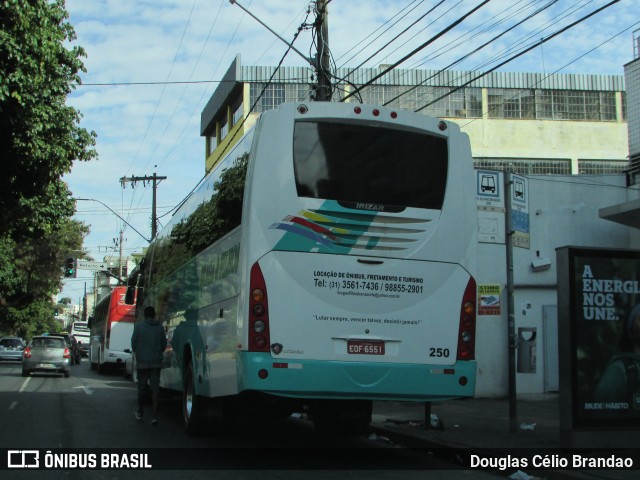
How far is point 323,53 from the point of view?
17.0 m

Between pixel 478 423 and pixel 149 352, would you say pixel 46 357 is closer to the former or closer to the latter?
pixel 149 352

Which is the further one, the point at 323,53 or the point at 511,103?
the point at 511,103

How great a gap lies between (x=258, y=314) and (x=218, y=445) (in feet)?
9.77

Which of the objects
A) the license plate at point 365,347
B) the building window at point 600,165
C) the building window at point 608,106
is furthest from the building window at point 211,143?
the license plate at point 365,347

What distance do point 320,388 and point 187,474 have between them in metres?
1.66

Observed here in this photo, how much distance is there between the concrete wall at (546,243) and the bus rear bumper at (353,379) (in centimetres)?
879

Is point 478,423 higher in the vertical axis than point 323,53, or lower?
lower

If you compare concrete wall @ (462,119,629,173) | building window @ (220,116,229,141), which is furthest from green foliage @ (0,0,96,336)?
building window @ (220,116,229,141)

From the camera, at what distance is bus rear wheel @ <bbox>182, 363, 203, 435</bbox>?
10.4 m

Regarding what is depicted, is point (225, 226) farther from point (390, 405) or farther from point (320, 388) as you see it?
point (390, 405)

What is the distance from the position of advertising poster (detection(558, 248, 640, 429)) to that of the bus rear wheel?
4949mm

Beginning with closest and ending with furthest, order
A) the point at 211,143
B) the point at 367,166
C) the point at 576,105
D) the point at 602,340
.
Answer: the point at 367,166, the point at 602,340, the point at 576,105, the point at 211,143

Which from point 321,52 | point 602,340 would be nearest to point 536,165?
point 321,52

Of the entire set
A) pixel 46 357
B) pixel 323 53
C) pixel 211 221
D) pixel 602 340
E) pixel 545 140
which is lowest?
pixel 46 357
